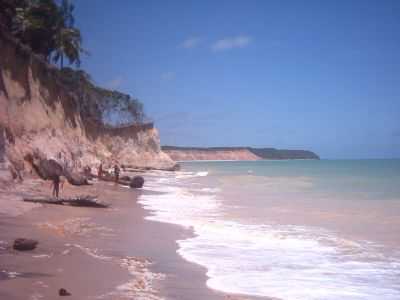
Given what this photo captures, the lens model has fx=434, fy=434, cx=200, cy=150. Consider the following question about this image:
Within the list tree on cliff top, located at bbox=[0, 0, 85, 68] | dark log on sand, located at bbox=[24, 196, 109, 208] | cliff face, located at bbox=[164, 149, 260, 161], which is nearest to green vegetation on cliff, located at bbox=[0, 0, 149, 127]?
tree on cliff top, located at bbox=[0, 0, 85, 68]

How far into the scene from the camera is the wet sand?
4941mm

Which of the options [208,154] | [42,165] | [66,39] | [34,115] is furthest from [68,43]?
[208,154]

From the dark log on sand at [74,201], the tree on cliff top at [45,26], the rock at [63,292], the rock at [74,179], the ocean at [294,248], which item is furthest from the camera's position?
the tree on cliff top at [45,26]

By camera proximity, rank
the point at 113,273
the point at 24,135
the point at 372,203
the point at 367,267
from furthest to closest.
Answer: the point at 24,135 < the point at 372,203 < the point at 367,267 < the point at 113,273

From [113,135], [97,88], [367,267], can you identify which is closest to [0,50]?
[367,267]

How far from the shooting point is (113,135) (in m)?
48.0

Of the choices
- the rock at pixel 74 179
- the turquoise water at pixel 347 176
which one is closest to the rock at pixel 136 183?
the rock at pixel 74 179

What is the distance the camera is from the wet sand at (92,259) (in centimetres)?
494

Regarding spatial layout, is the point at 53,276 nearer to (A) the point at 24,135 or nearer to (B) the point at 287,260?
(B) the point at 287,260

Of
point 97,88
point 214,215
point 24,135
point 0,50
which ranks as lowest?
point 214,215

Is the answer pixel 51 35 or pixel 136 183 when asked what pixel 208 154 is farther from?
pixel 136 183

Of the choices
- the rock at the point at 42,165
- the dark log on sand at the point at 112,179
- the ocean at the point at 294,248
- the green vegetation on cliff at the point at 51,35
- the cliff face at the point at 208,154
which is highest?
the green vegetation on cliff at the point at 51,35

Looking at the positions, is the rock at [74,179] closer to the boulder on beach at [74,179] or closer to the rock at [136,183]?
the boulder on beach at [74,179]

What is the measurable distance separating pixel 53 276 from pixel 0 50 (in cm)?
1693
